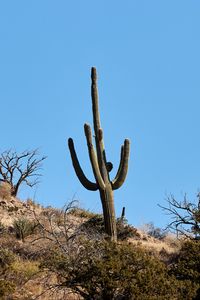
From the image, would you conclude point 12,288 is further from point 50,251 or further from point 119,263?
point 119,263

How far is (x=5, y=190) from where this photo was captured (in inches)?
1176

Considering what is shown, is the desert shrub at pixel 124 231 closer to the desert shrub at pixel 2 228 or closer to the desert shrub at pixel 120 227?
the desert shrub at pixel 120 227

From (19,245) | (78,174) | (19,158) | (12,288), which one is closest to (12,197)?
(19,158)

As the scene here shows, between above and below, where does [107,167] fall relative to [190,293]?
above

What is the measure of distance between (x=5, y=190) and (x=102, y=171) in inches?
584

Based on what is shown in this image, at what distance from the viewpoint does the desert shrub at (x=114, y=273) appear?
1062 cm

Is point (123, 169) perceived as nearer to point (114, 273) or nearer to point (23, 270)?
point (23, 270)

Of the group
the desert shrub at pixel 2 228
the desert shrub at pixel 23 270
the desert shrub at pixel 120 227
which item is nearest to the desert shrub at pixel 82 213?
the desert shrub at pixel 120 227

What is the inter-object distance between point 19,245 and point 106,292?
34.0 feet

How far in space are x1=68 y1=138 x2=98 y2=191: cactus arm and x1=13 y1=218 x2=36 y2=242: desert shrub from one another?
6.98 m

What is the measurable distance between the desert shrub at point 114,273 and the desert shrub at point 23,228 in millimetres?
10959

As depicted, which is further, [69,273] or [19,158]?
[19,158]

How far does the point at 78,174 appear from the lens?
16219 millimetres

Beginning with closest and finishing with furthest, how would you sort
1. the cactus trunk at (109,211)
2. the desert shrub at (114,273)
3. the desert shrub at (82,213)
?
the desert shrub at (114,273) → the cactus trunk at (109,211) → the desert shrub at (82,213)
